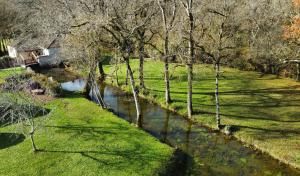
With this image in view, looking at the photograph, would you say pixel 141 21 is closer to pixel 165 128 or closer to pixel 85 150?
pixel 165 128

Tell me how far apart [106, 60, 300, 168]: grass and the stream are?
1.24 metres

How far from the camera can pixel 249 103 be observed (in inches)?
1698

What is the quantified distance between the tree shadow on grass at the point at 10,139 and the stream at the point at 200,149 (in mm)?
13342

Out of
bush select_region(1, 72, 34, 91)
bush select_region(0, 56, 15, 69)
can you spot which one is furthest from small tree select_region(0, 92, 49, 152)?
bush select_region(0, 56, 15, 69)

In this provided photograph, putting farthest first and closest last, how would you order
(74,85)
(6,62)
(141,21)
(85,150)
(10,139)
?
(6,62) < (74,85) < (141,21) < (10,139) < (85,150)

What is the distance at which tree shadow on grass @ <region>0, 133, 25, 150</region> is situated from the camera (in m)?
31.7

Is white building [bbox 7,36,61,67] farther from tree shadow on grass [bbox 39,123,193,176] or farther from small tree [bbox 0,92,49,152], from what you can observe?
tree shadow on grass [bbox 39,123,193,176]

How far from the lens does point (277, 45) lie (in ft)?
178

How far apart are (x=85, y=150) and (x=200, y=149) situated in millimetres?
11343

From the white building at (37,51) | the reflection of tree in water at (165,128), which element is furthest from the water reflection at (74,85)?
the reflection of tree in water at (165,128)

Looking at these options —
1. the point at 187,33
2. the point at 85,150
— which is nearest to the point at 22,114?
the point at 85,150

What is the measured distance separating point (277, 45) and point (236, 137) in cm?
2586

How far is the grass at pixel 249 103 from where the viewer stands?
108 ft

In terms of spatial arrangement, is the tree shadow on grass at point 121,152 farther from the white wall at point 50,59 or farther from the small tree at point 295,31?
the white wall at point 50,59
